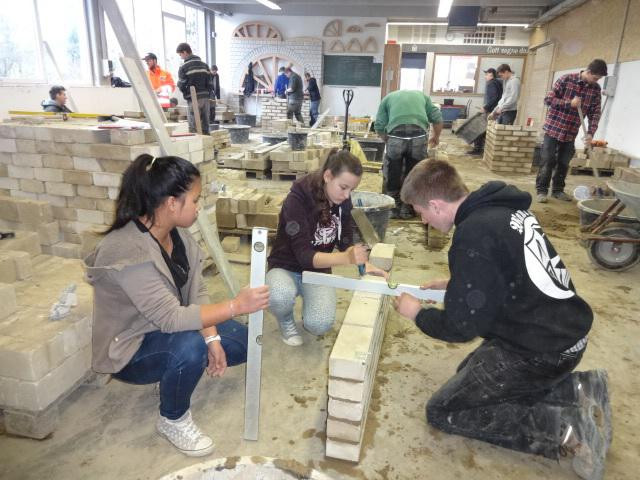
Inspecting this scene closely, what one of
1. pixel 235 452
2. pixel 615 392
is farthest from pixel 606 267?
pixel 235 452

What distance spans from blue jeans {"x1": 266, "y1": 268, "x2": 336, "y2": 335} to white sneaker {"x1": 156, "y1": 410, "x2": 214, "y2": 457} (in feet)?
2.99

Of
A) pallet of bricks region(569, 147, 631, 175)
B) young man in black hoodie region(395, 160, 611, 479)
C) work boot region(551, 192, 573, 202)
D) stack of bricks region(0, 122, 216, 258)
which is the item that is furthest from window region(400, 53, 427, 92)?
young man in black hoodie region(395, 160, 611, 479)

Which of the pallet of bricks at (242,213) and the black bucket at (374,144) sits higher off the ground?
the black bucket at (374,144)

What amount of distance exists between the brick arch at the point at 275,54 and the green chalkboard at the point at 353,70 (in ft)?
2.65

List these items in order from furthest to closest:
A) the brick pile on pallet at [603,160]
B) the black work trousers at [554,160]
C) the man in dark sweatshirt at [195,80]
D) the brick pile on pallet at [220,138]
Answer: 1. the brick pile on pallet at [220,138]
2. the man in dark sweatshirt at [195,80]
3. the brick pile on pallet at [603,160]
4. the black work trousers at [554,160]

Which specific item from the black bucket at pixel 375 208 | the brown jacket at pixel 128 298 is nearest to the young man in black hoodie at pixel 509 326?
the brown jacket at pixel 128 298

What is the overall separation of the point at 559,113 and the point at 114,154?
5746 mm

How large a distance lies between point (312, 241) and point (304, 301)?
400 millimetres

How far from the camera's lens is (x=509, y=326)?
196 centimetres

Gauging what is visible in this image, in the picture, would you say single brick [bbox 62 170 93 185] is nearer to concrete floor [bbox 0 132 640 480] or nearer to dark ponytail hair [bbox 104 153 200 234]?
concrete floor [bbox 0 132 640 480]

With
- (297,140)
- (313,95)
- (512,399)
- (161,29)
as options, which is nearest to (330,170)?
(512,399)

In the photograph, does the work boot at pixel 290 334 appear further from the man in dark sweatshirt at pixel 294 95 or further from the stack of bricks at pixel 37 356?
the man in dark sweatshirt at pixel 294 95

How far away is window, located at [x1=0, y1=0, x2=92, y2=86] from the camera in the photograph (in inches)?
340

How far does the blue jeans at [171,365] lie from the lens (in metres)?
2.02
